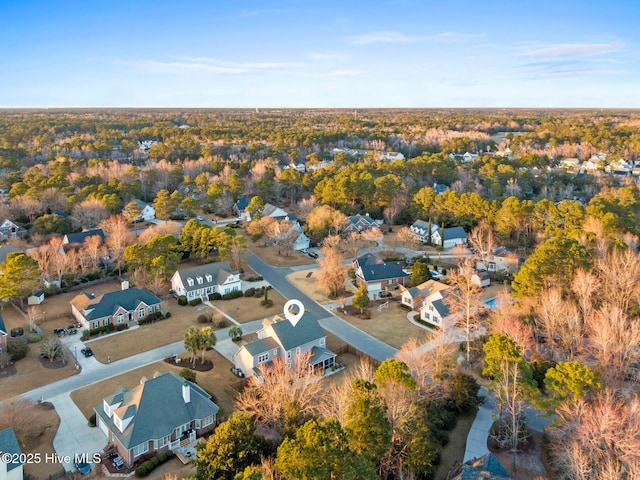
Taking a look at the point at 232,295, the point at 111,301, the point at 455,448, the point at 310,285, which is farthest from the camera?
the point at 310,285

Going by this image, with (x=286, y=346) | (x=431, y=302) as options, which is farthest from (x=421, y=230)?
(x=286, y=346)

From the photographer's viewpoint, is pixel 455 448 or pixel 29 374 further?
pixel 29 374

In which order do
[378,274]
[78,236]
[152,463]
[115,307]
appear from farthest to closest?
[78,236] → [378,274] → [115,307] → [152,463]

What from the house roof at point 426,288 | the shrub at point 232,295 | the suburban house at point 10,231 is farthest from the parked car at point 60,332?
the suburban house at point 10,231

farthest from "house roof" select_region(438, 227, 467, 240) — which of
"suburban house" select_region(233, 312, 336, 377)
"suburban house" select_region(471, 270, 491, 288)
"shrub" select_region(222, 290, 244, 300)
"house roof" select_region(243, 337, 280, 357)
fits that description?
"house roof" select_region(243, 337, 280, 357)

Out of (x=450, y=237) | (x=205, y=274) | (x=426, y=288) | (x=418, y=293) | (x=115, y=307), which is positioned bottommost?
(x=418, y=293)

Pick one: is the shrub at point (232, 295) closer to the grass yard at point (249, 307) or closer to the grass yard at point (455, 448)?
the grass yard at point (249, 307)

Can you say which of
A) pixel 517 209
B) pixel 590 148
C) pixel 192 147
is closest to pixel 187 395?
pixel 517 209

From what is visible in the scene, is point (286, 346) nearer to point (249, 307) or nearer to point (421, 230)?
point (249, 307)
